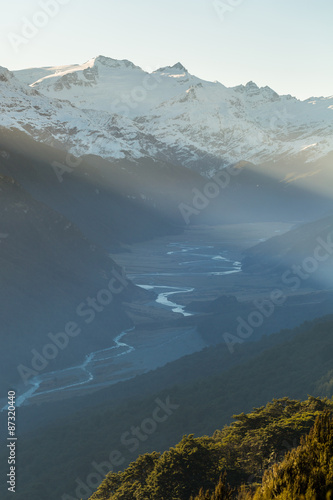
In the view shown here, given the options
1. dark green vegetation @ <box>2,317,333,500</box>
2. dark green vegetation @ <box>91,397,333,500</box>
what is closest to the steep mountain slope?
dark green vegetation @ <box>2,317,333,500</box>

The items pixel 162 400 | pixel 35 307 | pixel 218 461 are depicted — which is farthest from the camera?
pixel 35 307

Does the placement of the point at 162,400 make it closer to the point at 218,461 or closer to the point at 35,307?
the point at 218,461

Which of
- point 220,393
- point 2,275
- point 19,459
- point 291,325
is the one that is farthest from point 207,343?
point 19,459

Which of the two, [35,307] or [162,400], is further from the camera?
[35,307]

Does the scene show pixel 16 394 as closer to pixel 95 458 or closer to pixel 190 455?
pixel 95 458

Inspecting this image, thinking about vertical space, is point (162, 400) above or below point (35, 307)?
below

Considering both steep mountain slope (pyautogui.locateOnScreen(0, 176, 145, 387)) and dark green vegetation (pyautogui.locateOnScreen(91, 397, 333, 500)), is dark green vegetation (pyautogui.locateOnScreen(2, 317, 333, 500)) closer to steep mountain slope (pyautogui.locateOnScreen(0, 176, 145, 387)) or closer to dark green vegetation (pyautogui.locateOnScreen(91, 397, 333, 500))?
dark green vegetation (pyautogui.locateOnScreen(91, 397, 333, 500))

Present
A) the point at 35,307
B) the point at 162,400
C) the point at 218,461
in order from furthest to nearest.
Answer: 1. the point at 35,307
2. the point at 162,400
3. the point at 218,461

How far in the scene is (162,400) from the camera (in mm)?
100500

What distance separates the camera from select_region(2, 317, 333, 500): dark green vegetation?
3228 inches

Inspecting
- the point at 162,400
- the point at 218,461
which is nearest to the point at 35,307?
the point at 162,400

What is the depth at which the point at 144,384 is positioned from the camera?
124 metres

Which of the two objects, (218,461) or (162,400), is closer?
(218,461)

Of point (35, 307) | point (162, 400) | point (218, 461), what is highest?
point (35, 307)
